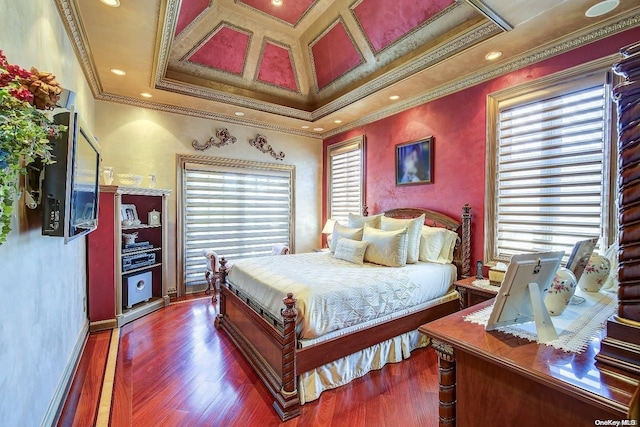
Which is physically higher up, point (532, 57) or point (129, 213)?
point (532, 57)

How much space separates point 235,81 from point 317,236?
122 inches

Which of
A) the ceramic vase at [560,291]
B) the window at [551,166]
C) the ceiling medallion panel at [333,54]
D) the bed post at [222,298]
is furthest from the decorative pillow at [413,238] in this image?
the ceiling medallion panel at [333,54]

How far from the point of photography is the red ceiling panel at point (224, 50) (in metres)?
3.79

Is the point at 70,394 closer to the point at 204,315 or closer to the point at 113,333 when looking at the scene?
the point at 113,333

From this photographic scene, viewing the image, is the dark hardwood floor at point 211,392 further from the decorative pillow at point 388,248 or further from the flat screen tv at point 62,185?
the flat screen tv at point 62,185

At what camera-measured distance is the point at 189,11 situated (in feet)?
10.7

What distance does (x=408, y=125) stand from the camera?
4.05 metres

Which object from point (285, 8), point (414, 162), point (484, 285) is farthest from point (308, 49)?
point (484, 285)

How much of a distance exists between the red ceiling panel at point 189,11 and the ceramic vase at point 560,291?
403 centimetres

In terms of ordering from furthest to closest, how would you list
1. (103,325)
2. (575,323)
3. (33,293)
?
(103,325) < (33,293) < (575,323)

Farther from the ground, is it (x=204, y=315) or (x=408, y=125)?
(x=408, y=125)

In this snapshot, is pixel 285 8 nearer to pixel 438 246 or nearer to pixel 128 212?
pixel 128 212

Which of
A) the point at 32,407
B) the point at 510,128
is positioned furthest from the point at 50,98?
the point at 510,128

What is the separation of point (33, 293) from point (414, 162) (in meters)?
3.89
